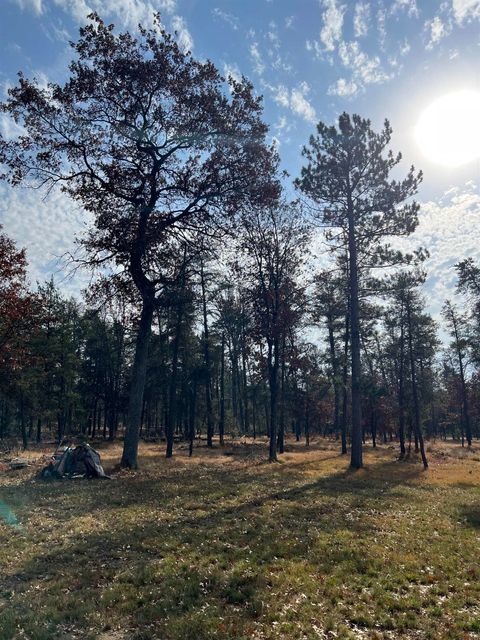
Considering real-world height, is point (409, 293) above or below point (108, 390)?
above

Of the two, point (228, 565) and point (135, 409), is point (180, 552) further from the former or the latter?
point (135, 409)

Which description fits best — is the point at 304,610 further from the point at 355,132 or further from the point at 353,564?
the point at 355,132

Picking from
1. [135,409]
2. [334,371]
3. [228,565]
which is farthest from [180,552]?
[334,371]

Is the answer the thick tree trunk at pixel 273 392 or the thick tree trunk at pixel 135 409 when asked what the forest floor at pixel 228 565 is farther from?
the thick tree trunk at pixel 273 392

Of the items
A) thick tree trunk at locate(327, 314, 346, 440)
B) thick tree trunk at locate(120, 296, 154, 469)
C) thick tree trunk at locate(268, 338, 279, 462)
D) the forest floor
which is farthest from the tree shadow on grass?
thick tree trunk at locate(327, 314, 346, 440)

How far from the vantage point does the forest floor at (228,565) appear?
5480 millimetres

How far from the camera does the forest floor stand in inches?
216

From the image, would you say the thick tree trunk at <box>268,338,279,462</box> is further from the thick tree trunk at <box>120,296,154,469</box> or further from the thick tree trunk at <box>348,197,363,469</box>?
the thick tree trunk at <box>120,296,154,469</box>

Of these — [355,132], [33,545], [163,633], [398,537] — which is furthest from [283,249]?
[163,633]

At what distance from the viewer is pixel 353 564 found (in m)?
7.67

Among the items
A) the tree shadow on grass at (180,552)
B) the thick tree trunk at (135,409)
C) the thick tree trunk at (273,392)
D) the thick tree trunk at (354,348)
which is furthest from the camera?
the thick tree trunk at (273,392)

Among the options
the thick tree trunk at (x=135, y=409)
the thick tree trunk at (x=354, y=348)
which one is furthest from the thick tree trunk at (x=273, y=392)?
the thick tree trunk at (x=135, y=409)

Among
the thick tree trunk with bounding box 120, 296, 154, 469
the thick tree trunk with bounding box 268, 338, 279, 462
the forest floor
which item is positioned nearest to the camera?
the forest floor

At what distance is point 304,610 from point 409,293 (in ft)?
95.1
